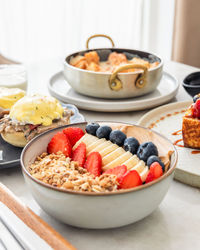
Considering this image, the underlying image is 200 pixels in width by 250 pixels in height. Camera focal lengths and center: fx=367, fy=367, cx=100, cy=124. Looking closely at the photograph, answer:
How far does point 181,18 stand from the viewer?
299cm

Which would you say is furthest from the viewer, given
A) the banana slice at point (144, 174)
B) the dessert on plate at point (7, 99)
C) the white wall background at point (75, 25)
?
the white wall background at point (75, 25)

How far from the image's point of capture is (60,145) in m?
1.00

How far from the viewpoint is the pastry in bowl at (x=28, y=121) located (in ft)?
3.74

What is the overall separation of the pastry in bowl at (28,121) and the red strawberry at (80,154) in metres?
0.20

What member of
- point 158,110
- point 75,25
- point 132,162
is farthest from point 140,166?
point 75,25

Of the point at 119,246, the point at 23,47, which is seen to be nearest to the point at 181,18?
the point at 23,47

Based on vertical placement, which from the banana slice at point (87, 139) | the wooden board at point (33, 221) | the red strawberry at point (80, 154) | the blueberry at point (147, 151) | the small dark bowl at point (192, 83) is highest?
the small dark bowl at point (192, 83)

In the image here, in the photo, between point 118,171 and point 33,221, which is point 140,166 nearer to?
point 118,171

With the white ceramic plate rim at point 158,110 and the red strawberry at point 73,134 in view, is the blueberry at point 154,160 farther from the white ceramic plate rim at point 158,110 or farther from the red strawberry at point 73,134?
the white ceramic plate rim at point 158,110

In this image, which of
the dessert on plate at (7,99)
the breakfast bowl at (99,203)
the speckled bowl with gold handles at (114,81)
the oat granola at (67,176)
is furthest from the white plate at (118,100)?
the breakfast bowl at (99,203)

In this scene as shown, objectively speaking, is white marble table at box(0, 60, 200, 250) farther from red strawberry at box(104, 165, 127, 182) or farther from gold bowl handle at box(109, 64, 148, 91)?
gold bowl handle at box(109, 64, 148, 91)

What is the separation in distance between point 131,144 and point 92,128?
0.13 metres

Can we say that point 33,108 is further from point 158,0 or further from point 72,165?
point 158,0

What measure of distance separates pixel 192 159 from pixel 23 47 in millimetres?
2821
